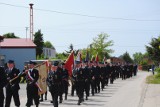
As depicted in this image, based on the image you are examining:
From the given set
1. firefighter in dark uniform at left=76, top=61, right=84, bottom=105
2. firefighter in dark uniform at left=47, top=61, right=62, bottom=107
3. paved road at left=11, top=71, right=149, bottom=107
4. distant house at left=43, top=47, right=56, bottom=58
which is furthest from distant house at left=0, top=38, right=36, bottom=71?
distant house at left=43, top=47, right=56, bottom=58

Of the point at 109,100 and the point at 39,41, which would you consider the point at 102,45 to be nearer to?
the point at 39,41

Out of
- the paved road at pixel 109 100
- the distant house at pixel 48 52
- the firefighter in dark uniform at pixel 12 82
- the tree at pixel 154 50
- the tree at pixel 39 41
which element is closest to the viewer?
the firefighter in dark uniform at pixel 12 82

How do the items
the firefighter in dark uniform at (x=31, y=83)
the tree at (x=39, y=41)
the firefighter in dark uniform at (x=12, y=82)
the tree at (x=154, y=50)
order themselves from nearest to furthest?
the firefighter in dark uniform at (x=31, y=83)
the firefighter in dark uniform at (x=12, y=82)
the tree at (x=154, y=50)
the tree at (x=39, y=41)

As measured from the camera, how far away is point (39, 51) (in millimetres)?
92312

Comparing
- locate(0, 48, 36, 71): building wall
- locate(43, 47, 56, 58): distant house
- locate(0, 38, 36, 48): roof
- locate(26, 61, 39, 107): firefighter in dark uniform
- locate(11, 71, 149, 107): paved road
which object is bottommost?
locate(11, 71, 149, 107): paved road

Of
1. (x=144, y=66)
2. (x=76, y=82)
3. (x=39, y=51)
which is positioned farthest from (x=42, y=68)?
(x=144, y=66)

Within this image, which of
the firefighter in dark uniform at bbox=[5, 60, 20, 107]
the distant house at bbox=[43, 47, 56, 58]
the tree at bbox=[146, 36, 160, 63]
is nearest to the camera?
the firefighter in dark uniform at bbox=[5, 60, 20, 107]

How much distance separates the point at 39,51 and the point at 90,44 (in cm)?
1294

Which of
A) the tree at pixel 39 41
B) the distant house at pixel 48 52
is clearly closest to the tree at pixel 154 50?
the tree at pixel 39 41

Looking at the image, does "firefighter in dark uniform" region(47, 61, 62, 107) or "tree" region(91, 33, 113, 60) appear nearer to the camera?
"firefighter in dark uniform" region(47, 61, 62, 107)

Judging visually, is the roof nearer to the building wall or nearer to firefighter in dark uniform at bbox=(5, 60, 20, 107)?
the building wall

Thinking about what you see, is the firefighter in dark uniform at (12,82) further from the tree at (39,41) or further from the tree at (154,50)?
the tree at (39,41)

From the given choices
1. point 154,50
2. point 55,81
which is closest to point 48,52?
point 154,50

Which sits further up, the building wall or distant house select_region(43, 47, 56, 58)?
distant house select_region(43, 47, 56, 58)
